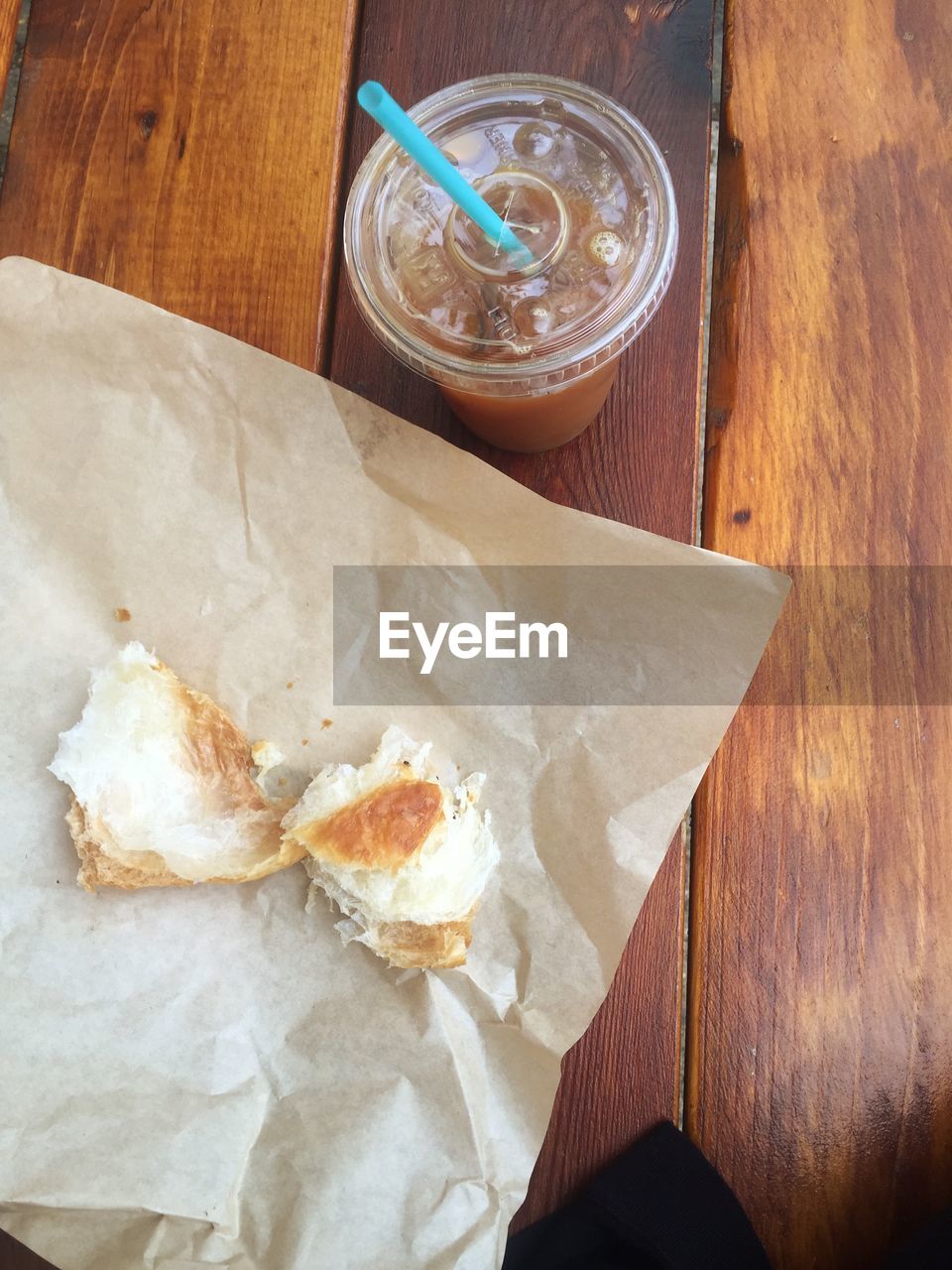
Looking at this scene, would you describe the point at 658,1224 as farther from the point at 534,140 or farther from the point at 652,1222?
the point at 534,140

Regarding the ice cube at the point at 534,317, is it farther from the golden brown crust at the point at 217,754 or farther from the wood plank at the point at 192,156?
the golden brown crust at the point at 217,754

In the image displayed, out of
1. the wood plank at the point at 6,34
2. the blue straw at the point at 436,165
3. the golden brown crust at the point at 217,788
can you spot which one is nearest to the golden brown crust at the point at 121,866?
Answer: the golden brown crust at the point at 217,788

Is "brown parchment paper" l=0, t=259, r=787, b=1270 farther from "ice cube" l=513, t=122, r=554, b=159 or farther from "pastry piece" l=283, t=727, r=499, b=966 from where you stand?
"ice cube" l=513, t=122, r=554, b=159

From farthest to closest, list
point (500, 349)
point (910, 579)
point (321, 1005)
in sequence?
A: point (910, 579)
point (321, 1005)
point (500, 349)

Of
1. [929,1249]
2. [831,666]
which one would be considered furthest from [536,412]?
[929,1249]

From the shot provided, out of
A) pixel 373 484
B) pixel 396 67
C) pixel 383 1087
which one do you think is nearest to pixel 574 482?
pixel 373 484

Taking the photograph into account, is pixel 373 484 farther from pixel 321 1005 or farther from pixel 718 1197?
pixel 718 1197
